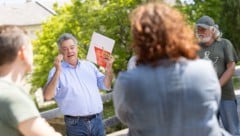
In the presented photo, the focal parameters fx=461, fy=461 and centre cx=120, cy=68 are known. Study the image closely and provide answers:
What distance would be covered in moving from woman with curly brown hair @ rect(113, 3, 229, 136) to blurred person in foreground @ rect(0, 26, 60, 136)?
463mm

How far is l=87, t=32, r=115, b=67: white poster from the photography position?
17.6 ft

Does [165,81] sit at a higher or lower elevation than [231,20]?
higher

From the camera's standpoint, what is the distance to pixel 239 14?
113 feet

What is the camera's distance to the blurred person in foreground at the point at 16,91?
2.30 m

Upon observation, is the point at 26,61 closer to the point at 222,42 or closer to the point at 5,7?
the point at 222,42

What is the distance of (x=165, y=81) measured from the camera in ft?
7.90

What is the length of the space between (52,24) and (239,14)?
47.3ft

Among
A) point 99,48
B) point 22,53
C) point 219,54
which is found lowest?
point 219,54

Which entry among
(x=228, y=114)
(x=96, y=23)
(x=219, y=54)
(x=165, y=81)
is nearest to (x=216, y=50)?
(x=219, y=54)

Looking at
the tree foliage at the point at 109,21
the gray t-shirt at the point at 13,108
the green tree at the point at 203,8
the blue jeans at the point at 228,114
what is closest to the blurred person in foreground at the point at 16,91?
the gray t-shirt at the point at 13,108

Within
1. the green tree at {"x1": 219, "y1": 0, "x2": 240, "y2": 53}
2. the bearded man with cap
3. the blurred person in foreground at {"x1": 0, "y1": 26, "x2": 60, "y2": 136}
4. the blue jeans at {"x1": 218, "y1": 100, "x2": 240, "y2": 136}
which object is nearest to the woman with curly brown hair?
the blurred person in foreground at {"x1": 0, "y1": 26, "x2": 60, "y2": 136}

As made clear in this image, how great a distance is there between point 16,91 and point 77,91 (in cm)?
235

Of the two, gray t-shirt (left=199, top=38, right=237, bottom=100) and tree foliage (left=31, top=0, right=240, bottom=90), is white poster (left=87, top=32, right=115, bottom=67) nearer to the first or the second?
gray t-shirt (left=199, top=38, right=237, bottom=100)

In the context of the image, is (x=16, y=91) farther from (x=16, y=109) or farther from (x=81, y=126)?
(x=81, y=126)
